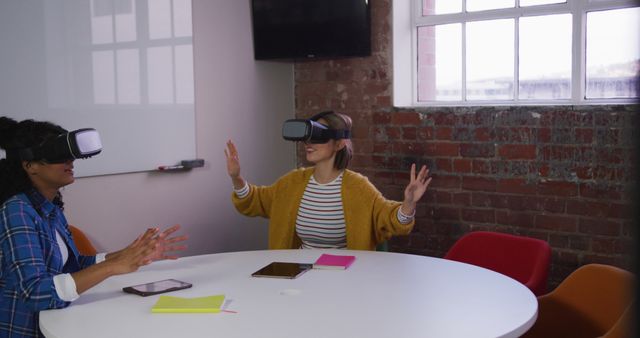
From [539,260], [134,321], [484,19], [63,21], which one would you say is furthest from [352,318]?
[484,19]

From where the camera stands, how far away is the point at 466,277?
8.31ft

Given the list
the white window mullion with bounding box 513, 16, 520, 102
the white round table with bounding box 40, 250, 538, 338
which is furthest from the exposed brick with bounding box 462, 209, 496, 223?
the white round table with bounding box 40, 250, 538, 338

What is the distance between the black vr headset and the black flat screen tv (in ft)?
4.24

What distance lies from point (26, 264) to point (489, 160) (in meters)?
2.77

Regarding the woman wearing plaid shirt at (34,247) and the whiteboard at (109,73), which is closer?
the woman wearing plaid shirt at (34,247)

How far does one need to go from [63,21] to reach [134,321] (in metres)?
2.13

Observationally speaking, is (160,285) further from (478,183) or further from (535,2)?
(535,2)

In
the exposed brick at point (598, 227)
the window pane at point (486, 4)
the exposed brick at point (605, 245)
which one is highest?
the window pane at point (486, 4)

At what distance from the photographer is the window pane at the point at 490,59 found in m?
4.16

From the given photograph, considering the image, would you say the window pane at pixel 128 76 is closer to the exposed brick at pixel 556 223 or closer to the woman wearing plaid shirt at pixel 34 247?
the woman wearing plaid shirt at pixel 34 247

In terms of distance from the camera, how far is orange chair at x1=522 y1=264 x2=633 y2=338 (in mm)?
2420

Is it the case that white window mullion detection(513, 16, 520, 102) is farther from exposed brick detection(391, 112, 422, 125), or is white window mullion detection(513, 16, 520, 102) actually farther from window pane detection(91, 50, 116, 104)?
window pane detection(91, 50, 116, 104)

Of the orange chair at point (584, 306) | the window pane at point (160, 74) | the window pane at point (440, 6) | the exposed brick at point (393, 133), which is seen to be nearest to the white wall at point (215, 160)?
the window pane at point (160, 74)

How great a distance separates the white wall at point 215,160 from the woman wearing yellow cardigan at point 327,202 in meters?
0.80
